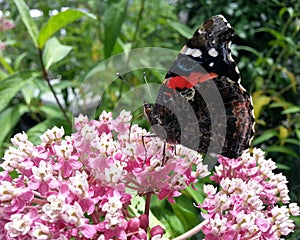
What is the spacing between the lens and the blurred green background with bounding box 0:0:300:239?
1.16 meters

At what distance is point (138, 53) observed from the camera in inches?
57.6

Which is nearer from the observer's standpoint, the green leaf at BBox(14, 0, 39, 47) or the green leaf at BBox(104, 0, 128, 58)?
the green leaf at BBox(14, 0, 39, 47)

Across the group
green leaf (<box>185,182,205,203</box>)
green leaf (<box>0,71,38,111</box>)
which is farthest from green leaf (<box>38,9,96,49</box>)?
green leaf (<box>185,182,205,203</box>)

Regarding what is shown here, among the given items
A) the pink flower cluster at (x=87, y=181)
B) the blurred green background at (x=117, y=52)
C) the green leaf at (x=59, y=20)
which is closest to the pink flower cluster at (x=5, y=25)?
the blurred green background at (x=117, y=52)

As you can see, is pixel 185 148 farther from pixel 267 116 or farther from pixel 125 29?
pixel 267 116

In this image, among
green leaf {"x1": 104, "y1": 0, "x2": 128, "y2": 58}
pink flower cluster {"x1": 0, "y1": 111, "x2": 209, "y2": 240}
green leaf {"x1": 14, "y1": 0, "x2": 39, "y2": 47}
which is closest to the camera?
pink flower cluster {"x1": 0, "y1": 111, "x2": 209, "y2": 240}

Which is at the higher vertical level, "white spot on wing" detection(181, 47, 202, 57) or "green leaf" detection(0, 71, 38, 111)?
"white spot on wing" detection(181, 47, 202, 57)

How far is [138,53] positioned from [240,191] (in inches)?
32.7

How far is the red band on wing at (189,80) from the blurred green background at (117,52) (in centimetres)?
30

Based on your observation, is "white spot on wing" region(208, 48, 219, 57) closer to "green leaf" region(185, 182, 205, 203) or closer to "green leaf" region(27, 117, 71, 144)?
"green leaf" region(185, 182, 205, 203)

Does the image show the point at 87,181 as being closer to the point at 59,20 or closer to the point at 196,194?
the point at 196,194

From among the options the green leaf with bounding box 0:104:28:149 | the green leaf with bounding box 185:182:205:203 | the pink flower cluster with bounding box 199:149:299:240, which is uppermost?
the pink flower cluster with bounding box 199:149:299:240

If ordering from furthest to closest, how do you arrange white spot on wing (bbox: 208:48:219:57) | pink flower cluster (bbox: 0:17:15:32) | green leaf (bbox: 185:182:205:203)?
pink flower cluster (bbox: 0:17:15:32), green leaf (bbox: 185:182:205:203), white spot on wing (bbox: 208:48:219:57)

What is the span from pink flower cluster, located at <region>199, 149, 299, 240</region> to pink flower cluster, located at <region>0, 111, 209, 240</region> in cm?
6
